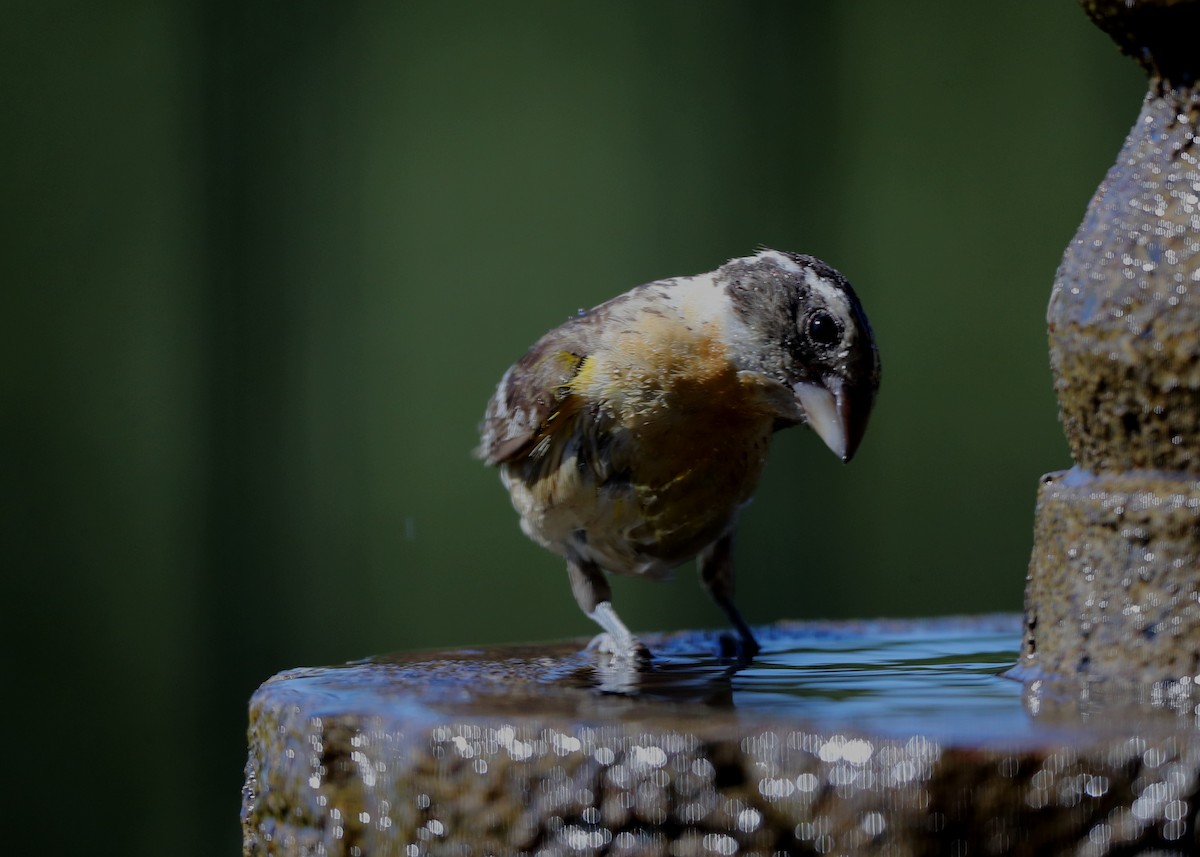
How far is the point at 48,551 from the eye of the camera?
5.99 meters

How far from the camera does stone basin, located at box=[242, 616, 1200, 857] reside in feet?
4.60

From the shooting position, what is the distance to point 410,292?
618 centimetres

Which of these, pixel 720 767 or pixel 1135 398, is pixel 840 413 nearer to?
pixel 1135 398

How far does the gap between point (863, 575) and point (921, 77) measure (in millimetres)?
1964

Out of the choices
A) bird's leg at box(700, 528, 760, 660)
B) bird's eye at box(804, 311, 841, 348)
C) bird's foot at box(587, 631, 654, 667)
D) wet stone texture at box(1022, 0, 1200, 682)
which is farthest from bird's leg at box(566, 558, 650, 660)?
wet stone texture at box(1022, 0, 1200, 682)

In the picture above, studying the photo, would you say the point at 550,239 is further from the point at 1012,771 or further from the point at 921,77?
the point at 1012,771

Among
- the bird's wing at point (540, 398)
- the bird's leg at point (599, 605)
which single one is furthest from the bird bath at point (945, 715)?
the bird's wing at point (540, 398)

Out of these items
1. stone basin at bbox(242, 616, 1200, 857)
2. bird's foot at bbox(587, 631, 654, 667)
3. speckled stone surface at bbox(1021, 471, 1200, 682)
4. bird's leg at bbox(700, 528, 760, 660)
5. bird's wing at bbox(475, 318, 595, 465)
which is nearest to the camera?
stone basin at bbox(242, 616, 1200, 857)

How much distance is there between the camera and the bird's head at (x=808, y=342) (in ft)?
8.30

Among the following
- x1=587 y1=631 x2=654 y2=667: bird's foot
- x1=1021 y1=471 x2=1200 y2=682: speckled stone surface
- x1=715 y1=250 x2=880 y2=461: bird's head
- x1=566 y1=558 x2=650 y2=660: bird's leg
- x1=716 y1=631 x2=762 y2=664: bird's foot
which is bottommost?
x1=716 y1=631 x2=762 y2=664: bird's foot

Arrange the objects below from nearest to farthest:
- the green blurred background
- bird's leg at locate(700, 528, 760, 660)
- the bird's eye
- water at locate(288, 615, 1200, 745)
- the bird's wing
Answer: water at locate(288, 615, 1200, 745) → the bird's eye → the bird's wing → bird's leg at locate(700, 528, 760, 660) → the green blurred background

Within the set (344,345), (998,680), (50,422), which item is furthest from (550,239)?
(998,680)

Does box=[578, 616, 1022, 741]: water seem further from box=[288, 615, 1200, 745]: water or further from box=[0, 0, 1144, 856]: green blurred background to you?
box=[0, 0, 1144, 856]: green blurred background

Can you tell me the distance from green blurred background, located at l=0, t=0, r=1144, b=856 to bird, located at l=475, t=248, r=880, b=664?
306cm
